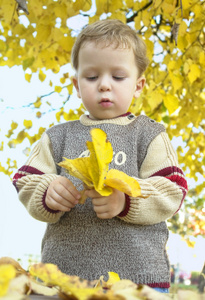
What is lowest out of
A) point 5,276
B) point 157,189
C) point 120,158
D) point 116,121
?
point 5,276

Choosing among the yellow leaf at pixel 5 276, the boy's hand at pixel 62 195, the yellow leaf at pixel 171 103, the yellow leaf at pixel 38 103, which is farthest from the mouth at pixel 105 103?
the yellow leaf at pixel 38 103

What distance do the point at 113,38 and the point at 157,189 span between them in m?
0.55

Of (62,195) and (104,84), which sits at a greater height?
(104,84)

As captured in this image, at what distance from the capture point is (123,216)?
1246 millimetres

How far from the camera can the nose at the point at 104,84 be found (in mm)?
1353

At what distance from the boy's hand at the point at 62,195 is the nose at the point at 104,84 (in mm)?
349

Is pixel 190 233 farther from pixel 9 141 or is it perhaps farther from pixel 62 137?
pixel 62 137

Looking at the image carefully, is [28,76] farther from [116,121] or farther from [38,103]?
[116,121]

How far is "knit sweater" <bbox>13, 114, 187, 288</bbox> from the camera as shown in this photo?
127 cm

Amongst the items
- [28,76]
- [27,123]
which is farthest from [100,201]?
[27,123]

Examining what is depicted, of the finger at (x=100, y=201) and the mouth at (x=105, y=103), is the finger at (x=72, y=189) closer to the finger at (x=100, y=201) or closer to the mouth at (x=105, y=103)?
the finger at (x=100, y=201)

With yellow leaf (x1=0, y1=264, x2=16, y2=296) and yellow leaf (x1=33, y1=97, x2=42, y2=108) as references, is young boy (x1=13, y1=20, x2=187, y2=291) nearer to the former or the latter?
yellow leaf (x1=0, y1=264, x2=16, y2=296)

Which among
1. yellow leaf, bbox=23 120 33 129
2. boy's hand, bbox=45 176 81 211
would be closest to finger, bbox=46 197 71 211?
boy's hand, bbox=45 176 81 211

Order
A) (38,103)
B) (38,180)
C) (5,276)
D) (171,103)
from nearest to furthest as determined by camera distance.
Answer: (5,276) → (38,180) → (171,103) → (38,103)
